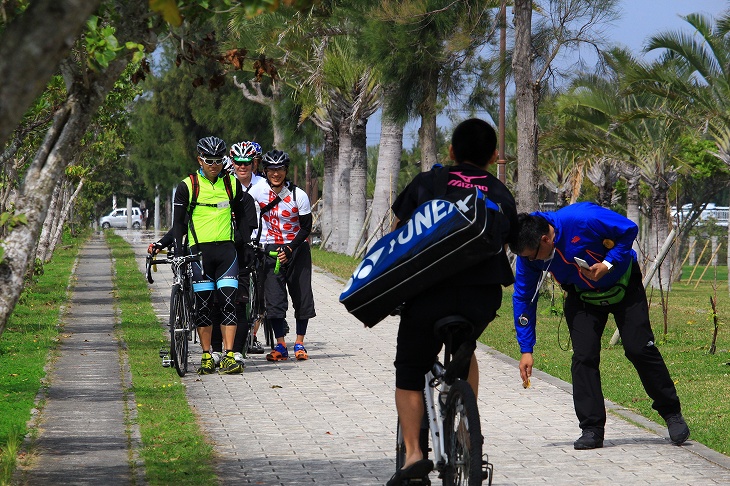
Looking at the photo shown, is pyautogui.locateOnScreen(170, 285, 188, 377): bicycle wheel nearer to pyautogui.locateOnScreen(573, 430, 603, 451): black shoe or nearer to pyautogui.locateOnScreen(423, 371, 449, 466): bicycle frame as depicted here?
pyautogui.locateOnScreen(573, 430, 603, 451): black shoe

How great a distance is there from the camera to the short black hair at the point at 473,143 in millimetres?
5559

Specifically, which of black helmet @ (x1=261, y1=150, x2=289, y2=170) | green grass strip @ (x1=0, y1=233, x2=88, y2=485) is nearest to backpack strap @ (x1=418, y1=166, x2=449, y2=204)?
green grass strip @ (x1=0, y1=233, x2=88, y2=485)

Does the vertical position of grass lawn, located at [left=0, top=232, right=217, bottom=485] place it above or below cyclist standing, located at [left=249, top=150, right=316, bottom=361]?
below

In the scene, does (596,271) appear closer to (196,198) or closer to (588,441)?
(588,441)

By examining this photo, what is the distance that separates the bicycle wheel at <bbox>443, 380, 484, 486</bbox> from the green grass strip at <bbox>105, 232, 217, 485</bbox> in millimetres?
1644

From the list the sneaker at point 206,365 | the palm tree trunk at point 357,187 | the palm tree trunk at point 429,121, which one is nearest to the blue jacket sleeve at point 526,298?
the sneaker at point 206,365

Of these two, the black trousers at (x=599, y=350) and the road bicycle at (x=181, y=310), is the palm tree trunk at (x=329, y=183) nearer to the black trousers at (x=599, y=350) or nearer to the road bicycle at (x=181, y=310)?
the road bicycle at (x=181, y=310)

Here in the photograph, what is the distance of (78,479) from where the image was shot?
6277 millimetres

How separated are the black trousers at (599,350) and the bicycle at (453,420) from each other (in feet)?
6.92

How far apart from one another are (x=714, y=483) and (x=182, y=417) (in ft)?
11.7

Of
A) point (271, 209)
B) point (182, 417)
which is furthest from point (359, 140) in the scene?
point (182, 417)

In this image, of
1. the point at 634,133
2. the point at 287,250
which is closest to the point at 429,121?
the point at 634,133

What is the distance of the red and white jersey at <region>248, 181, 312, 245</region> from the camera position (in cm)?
1139

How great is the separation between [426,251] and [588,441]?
8.70 feet
